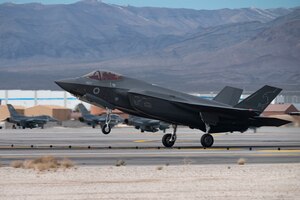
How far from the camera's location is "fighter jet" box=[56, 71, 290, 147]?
118 ft

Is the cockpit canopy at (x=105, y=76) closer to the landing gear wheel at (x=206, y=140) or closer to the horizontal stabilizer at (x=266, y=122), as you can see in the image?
the landing gear wheel at (x=206, y=140)

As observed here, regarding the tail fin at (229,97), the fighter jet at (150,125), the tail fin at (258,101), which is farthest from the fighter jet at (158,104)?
the fighter jet at (150,125)

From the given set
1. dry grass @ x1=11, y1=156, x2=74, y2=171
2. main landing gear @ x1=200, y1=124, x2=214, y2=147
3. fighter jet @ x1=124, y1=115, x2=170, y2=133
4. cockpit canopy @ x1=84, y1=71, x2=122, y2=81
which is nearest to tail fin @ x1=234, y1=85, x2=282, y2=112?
main landing gear @ x1=200, y1=124, x2=214, y2=147

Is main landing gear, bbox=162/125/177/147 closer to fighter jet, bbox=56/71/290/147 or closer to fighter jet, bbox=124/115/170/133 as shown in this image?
fighter jet, bbox=56/71/290/147

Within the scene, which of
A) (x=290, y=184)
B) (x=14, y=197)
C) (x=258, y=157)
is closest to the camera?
(x=14, y=197)

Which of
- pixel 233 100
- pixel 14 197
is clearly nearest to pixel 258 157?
pixel 233 100

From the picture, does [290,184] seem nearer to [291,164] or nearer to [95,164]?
[291,164]

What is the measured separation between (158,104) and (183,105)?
3.80ft

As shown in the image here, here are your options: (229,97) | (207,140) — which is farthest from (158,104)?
(229,97)

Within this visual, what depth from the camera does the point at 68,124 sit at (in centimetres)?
9631

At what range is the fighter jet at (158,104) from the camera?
1414 inches

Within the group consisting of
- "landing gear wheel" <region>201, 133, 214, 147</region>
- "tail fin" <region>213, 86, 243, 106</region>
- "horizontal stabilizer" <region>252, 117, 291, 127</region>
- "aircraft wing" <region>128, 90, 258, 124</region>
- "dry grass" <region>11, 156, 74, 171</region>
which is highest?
"tail fin" <region>213, 86, 243, 106</region>

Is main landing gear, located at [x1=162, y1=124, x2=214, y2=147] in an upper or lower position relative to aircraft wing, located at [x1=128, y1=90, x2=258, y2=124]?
lower

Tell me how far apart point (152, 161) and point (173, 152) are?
17.1 ft
